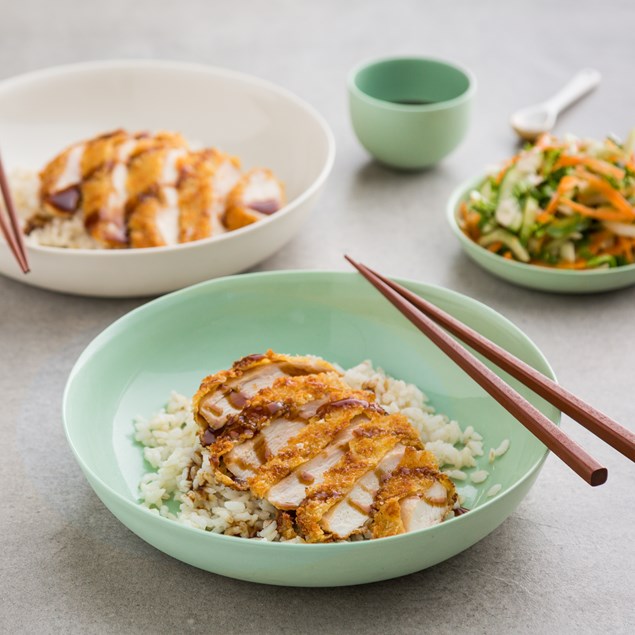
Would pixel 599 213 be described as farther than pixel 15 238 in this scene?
Yes

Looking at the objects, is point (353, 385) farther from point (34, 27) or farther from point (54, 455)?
point (34, 27)

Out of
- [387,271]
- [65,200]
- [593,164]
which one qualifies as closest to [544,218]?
[593,164]

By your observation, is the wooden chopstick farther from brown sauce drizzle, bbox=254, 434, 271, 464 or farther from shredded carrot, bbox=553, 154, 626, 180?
shredded carrot, bbox=553, 154, 626, 180

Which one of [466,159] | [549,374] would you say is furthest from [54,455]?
[466,159]

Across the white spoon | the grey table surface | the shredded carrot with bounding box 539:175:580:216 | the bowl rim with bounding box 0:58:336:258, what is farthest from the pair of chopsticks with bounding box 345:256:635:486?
the white spoon

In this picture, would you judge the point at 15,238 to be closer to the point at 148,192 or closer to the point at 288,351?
the point at 148,192

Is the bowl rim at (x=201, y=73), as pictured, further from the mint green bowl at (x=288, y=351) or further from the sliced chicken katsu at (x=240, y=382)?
the sliced chicken katsu at (x=240, y=382)

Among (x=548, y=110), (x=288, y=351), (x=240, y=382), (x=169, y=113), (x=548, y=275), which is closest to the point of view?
(x=240, y=382)
